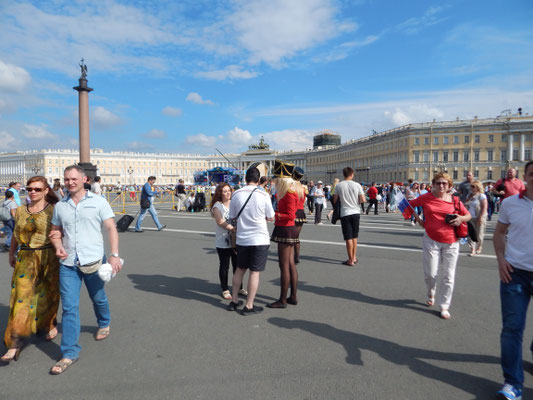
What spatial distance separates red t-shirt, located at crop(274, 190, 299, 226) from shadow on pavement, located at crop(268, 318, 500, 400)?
48.1 inches

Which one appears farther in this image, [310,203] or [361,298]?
[310,203]

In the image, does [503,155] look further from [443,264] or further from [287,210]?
[287,210]

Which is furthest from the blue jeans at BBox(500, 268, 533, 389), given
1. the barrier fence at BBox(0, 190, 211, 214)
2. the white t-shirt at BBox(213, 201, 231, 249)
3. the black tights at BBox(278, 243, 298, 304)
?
the barrier fence at BBox(0, 190, 211, 214)

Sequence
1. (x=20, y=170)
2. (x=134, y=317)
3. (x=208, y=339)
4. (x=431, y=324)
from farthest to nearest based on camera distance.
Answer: (x=20, y=170) → (x=134, y=317) → (x=431, y=324) → (x=208, y=339)

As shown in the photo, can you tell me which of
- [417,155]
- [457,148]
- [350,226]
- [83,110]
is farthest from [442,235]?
[457,148]

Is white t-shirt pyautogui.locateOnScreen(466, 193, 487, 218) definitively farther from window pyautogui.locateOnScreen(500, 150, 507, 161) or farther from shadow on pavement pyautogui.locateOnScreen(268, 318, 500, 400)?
window pyautogui.locateOnScreen(500, 150, 507, 161)

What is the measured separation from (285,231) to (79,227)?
2.29 metres

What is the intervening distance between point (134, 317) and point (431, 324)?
3.50m

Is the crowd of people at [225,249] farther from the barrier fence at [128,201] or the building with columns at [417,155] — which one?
the building with columns at [417,155]

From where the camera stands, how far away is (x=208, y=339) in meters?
3.60

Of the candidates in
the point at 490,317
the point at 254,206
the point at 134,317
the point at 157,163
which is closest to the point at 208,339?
the point at 134,317

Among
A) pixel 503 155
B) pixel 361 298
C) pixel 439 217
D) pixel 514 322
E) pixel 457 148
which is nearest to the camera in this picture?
pixel 514 322

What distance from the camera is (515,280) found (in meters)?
2.69

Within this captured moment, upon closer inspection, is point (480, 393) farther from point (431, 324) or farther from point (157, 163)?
point (157, 163)
